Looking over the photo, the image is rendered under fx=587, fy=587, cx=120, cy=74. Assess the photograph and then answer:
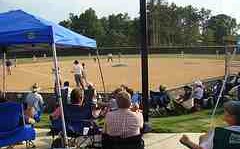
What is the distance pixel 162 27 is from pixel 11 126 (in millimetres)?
116741

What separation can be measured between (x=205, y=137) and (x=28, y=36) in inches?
178

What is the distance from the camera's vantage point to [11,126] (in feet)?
30.6

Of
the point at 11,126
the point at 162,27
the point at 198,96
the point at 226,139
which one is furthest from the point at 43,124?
the point at 162,27

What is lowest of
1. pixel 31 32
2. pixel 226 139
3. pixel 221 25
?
pixel 226 139

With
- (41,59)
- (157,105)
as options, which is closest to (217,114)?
(157,105)

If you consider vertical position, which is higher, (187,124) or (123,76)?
(187,124)

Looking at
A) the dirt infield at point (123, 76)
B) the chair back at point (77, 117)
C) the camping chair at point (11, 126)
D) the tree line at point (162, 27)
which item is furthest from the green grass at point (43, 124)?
the tree line at point (162, 27)

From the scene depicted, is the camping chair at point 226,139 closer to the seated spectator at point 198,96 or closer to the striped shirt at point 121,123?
the striped shirt at point 121,123

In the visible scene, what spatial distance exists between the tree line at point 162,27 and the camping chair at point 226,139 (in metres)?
108

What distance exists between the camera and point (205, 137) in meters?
6.05

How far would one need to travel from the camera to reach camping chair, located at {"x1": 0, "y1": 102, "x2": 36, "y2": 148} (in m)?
9.19

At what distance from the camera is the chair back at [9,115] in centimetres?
918

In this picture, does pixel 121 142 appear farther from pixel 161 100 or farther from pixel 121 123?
pixel 161 100

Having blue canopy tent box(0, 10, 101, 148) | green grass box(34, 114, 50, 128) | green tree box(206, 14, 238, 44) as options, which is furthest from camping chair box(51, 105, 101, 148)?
green tree box(206, 14, 238, 44)
